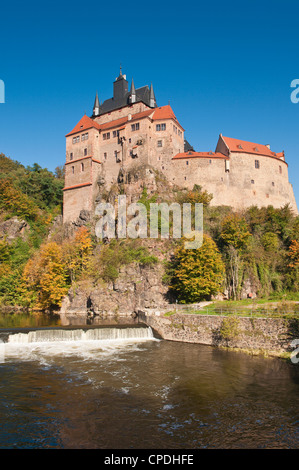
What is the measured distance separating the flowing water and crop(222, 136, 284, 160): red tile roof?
36.9 meters

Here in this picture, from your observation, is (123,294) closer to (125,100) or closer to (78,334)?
(78,334)

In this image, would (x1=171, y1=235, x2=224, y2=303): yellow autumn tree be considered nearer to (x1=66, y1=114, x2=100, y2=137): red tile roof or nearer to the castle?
the castle

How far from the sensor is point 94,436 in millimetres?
11008

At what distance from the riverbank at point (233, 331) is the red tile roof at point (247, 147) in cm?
3362

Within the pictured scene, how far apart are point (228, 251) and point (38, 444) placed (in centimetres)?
2906

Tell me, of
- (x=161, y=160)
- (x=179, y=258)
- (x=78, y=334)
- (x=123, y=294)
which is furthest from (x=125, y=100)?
(x=78, y=334)

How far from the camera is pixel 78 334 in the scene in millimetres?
24734

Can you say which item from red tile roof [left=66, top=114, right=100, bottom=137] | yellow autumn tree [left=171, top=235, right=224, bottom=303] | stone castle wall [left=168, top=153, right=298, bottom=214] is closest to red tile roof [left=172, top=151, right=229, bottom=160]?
stone castle wall [left=168, top=153, right=298, bottom=214]

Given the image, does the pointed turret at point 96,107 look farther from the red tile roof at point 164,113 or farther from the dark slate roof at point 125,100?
the red tile roof at point 164,113

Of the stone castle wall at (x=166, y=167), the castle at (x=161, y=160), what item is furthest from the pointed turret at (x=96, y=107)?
the stone castle wall at (x=166, y=167)

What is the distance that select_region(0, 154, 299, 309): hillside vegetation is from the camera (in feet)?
109

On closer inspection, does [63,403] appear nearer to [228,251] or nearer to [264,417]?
[264,417]

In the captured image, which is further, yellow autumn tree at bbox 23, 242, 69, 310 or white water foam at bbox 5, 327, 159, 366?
yellow autumn tree at bbox 23, 242, 69, 310

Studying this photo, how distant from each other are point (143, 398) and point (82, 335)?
1155cm
